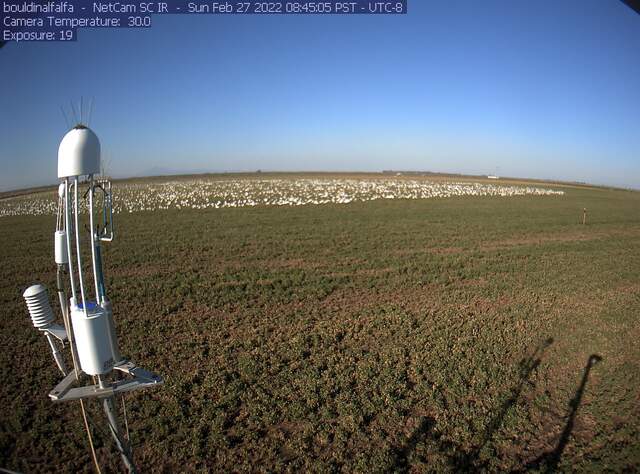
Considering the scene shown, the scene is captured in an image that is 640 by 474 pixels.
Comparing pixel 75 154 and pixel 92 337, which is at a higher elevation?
pixel 75 154

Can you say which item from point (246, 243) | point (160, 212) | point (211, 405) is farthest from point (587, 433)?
point (160, 212)

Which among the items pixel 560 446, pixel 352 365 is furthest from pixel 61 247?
pixel 560 446

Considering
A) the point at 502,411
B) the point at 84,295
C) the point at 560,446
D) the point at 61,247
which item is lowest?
the point at 560,446

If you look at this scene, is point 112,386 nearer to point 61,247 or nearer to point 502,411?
point 61,247

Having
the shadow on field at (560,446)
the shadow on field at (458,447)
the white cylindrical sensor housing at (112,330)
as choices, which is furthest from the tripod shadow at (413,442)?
the white cylindrical sensor housing at (112,330)

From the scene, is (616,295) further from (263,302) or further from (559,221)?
(559,221)

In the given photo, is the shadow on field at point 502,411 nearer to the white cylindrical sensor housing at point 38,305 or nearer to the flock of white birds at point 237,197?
the white cylindrical sensor housing at point 38,305
